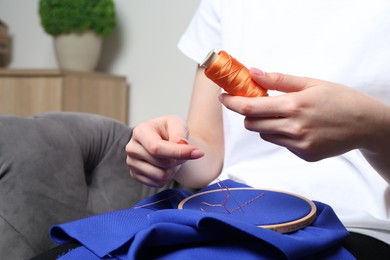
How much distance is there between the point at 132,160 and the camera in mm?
597

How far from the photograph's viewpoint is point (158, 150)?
522 mm

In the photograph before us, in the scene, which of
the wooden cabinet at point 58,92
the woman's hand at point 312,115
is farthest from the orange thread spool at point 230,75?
the wooden cabinet at point 58,92

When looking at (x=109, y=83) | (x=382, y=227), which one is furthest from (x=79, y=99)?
(x=382, y=227)

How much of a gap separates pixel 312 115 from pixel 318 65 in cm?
29

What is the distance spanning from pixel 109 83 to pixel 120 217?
115 cm

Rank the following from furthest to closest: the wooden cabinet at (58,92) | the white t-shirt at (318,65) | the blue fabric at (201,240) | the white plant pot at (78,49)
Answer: the white plant pot at (78,49) < the wooden cabinet at (58,92) < the white t-shirt at (318,65) < the blue fabric at (201,240)

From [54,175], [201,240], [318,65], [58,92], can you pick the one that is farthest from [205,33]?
[58,92]

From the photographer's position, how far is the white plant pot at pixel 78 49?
1.54 meters

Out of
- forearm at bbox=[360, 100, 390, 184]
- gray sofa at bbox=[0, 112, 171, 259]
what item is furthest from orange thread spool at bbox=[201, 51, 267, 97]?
gray sofa at bbox=[0, 112, 171, 259]

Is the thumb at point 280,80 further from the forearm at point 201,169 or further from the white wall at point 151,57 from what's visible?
the white wall at point 151,57

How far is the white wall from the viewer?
154cm

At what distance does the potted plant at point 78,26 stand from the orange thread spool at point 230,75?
1.13m

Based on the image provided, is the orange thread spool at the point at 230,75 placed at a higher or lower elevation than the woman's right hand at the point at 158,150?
higher

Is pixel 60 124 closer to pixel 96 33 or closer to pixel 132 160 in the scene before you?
pixel 132 160
